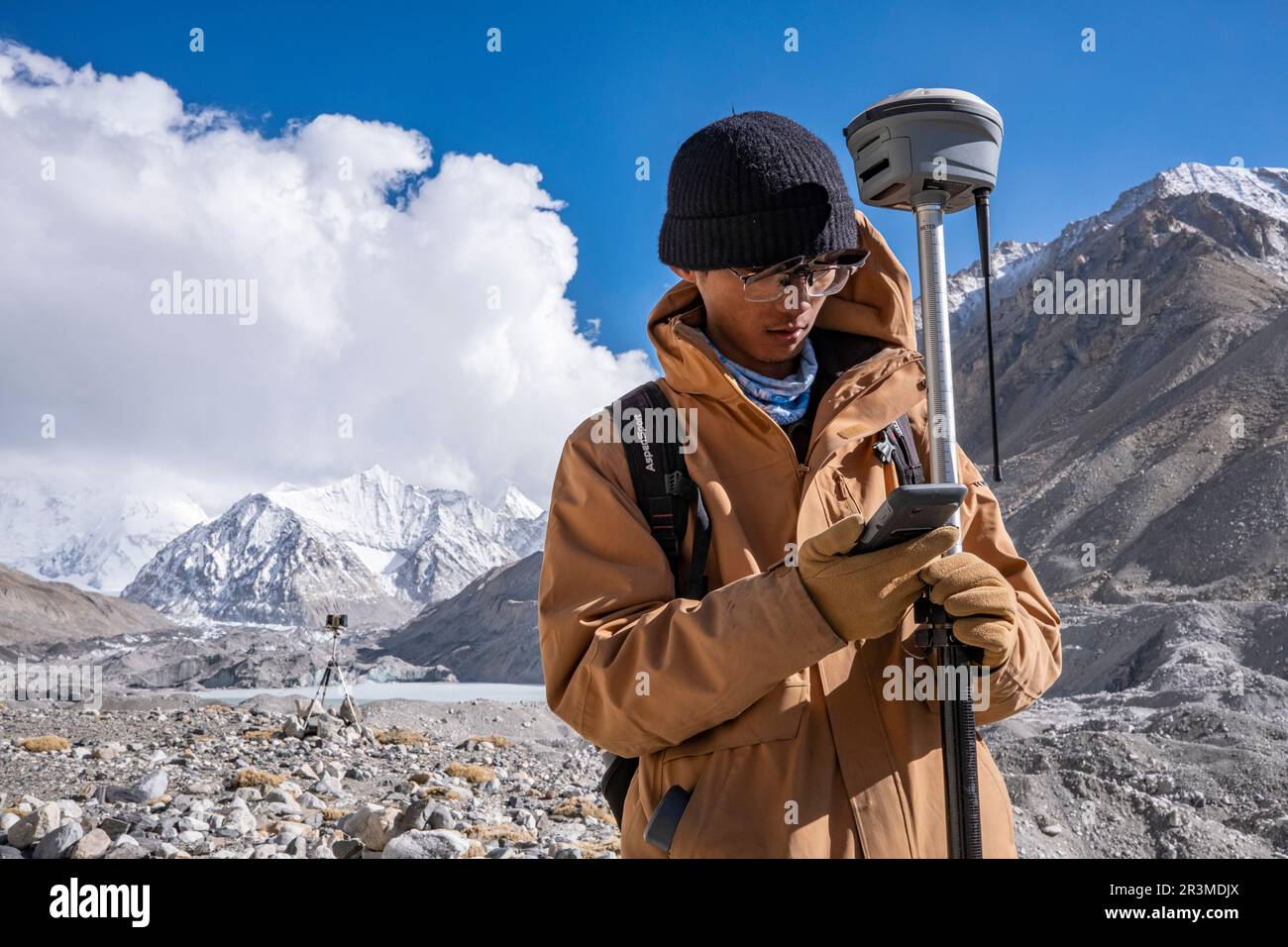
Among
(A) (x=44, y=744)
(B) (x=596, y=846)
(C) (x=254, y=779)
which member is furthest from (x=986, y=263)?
(A) (x=44, y=744)

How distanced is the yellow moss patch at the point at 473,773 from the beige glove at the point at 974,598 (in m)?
11.7

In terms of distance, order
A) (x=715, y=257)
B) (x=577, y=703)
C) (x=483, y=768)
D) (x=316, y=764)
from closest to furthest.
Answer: (x=577, y=703)
(x=715, y=257)
(x=316, y=764)
(x=483, y=768)

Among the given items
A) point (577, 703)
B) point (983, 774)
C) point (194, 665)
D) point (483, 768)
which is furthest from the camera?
point (194, 665)


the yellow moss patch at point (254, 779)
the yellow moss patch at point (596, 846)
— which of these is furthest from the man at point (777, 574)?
the yellow moss patch at point (254, 779)

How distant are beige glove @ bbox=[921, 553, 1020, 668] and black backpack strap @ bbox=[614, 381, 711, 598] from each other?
378 mm

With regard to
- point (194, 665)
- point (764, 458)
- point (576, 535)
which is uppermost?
point (764, 458)

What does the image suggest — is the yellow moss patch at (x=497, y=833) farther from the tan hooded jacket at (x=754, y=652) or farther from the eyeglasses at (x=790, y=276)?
the eyeglasses at (x=790, y=276)

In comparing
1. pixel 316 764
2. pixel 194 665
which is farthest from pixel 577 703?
pixel 194 665

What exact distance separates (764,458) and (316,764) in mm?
12149

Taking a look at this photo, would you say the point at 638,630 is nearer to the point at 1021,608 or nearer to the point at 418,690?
the point at 1021,608

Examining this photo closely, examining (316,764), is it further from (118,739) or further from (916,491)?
(916,491)

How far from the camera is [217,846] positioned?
742cm

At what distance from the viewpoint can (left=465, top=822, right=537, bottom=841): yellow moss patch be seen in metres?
7.94
